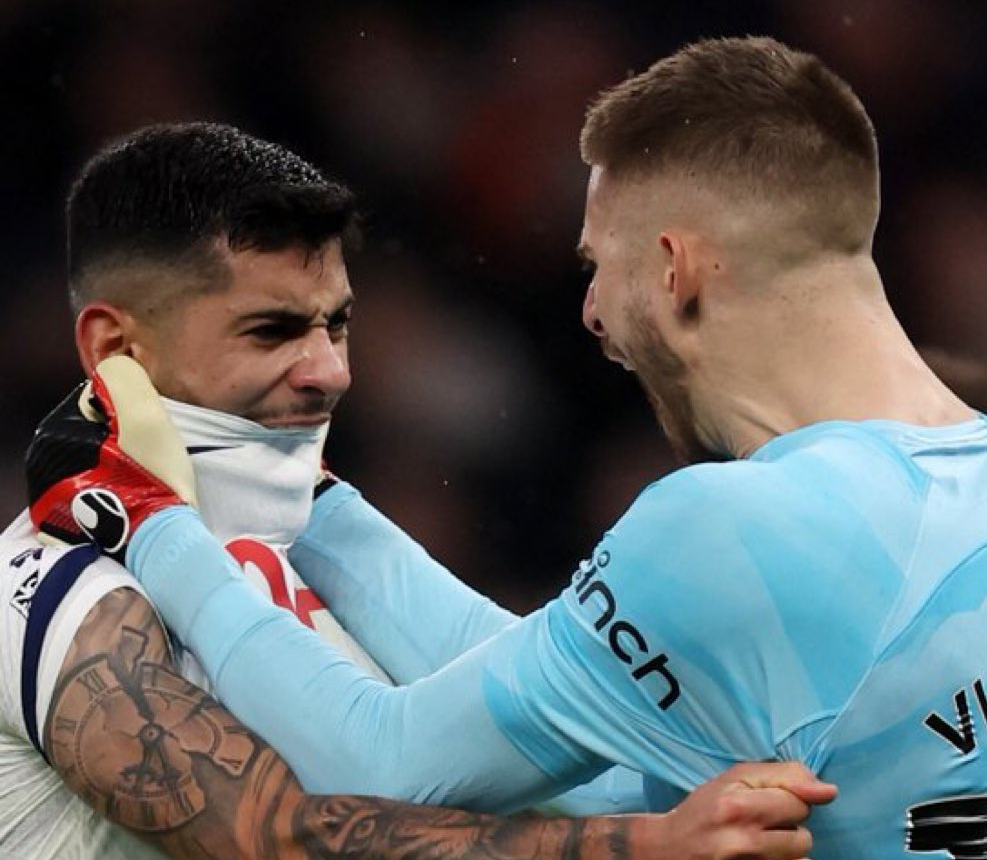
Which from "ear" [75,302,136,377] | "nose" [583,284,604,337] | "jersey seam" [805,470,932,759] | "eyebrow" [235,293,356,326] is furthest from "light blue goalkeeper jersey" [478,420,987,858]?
"ear" [75,302,136,377]

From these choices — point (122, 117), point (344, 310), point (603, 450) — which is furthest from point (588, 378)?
point (344, 310)

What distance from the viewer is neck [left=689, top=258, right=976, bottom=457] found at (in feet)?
7.85

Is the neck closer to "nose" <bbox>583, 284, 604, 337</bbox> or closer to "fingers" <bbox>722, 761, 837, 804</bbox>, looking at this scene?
"nose" <bbox>583, 284, 604, 337</bbox>

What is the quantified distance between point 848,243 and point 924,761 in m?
0.70

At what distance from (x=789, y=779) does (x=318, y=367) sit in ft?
3.37

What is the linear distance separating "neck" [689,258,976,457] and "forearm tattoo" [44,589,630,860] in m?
0.57

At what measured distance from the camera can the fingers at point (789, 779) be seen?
7.09 ft

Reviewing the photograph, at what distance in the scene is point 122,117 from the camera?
17.9 feet

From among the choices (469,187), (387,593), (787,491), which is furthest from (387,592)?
(469,187)

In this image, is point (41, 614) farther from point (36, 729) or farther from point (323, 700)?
point (323, 700)

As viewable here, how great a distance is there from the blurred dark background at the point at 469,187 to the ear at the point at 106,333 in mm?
2519

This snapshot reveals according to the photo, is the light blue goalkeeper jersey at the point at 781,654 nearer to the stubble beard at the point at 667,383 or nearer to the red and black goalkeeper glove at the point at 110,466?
the stubble beard at the point at 667,383

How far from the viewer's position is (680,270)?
2.49 metres

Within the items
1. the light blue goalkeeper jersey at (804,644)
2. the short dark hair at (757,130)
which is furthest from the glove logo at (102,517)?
the short dark hair at (757,130)
